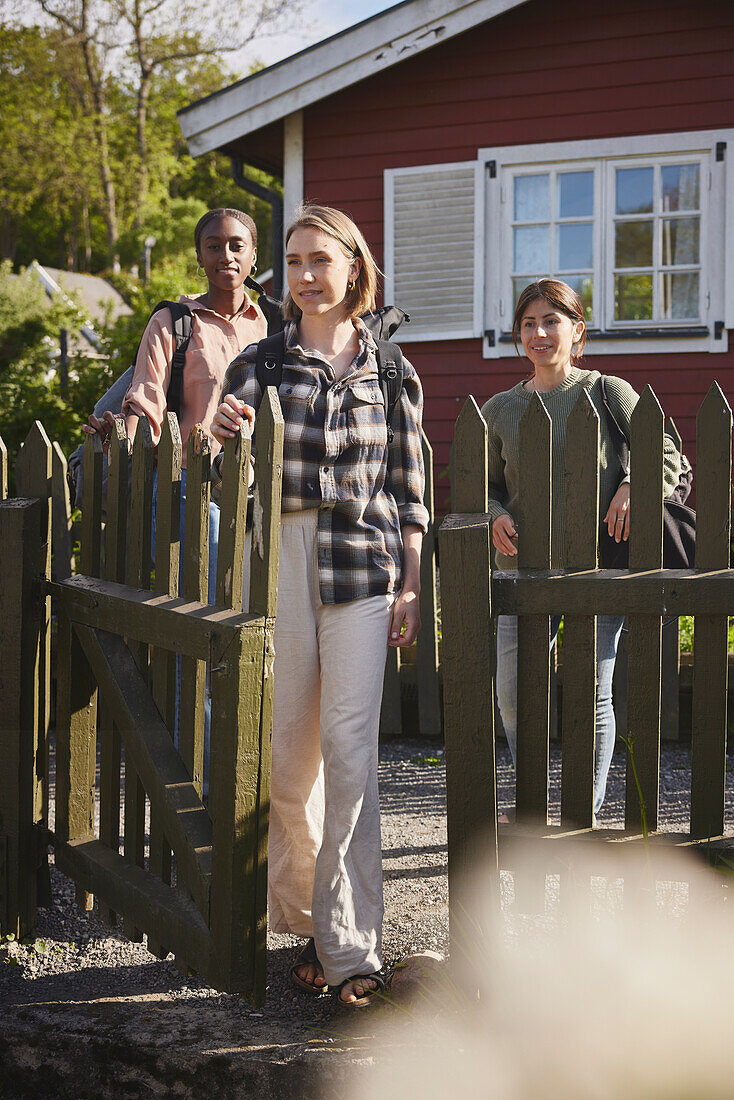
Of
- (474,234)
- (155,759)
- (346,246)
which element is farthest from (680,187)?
(155,759)

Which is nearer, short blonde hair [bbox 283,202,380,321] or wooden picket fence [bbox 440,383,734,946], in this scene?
wooden picket fence [bbox 440,383,734,946]

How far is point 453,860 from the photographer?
8.10ft

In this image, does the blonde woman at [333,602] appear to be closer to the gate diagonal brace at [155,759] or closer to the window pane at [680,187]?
the gate diagonal brace at [155,759]

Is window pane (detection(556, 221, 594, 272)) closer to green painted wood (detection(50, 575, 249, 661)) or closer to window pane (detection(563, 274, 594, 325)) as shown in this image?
window pane (detection(563, 274, 594, 325))

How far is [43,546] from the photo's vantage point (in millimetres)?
3127

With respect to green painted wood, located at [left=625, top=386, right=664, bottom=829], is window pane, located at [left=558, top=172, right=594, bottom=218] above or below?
above

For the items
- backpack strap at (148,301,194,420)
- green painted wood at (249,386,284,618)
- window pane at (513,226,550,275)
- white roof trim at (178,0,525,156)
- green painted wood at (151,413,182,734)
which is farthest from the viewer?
window pane at (513,226,550,275)

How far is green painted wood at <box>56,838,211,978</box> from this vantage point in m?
2.46

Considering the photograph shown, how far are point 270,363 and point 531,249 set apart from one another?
7194 mm

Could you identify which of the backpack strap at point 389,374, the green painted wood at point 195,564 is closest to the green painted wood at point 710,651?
the backpack strap at point 389,374

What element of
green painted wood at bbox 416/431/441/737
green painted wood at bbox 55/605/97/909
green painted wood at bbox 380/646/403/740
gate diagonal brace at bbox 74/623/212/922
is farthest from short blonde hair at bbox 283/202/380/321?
green painted wood at bbox 380/646/403/740

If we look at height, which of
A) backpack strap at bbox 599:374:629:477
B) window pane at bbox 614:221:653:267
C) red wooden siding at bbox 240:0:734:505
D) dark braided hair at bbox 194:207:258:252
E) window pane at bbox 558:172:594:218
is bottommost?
backpack strap at bbox 599:374:629:477

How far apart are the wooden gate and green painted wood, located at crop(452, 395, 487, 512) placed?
432mm

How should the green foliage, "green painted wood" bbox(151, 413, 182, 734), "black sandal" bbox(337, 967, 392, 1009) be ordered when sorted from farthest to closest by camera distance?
1. the green foliage
2. "green painted wood" bbox(151, 413, 182, 734)
3. "black sandal" bbox(337, 967, 392, 1009)
